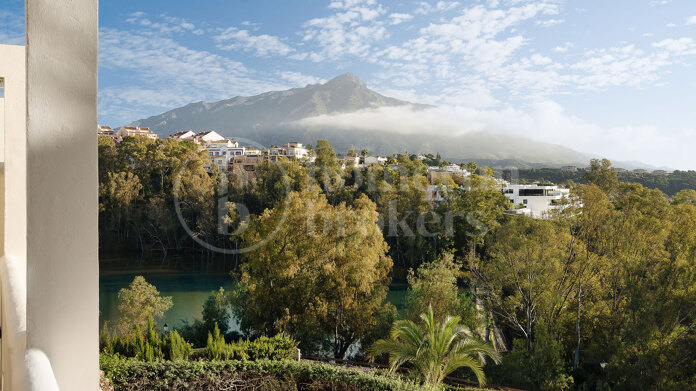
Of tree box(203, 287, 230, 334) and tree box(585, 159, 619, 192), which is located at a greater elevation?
tree box(585, 159, 619, 192)

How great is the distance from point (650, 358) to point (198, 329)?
37.3 ft

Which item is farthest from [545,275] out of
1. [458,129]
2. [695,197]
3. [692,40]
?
[458,129]

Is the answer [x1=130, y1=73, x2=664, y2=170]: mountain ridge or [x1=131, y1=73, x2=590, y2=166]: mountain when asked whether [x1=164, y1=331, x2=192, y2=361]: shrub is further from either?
[x1=131, y1=73, x2=590, y2=166]: mountain

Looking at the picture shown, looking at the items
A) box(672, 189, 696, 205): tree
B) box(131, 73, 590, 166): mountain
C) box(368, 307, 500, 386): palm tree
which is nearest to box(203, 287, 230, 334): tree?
box(368, 307, 500, 386): palm tree

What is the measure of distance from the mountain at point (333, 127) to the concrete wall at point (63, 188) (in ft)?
283

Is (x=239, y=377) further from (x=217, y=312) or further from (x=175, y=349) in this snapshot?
(x=217, y=312)

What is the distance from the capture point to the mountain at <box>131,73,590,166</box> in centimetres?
9869

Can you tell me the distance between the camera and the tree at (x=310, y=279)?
12102 mm

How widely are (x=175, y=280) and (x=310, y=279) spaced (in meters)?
14.9

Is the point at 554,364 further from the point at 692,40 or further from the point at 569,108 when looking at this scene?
the point at 569,108

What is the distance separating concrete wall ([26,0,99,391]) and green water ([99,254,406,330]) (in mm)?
15479

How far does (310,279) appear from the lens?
12484mm

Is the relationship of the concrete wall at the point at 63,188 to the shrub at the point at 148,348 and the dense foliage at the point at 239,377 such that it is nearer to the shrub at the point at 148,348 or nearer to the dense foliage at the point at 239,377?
the dense foliage at the point at 239,377

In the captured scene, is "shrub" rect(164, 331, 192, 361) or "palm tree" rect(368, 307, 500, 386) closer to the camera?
"shrub" rect(164, 331, 192, 361)
